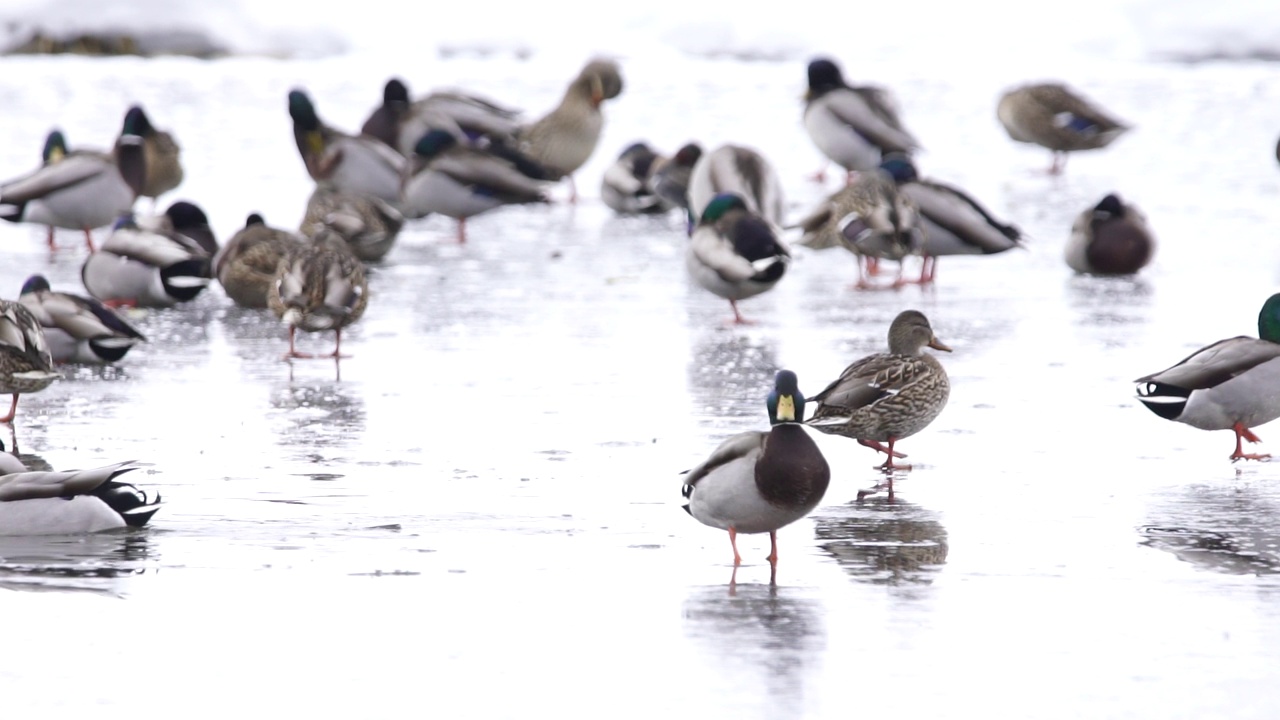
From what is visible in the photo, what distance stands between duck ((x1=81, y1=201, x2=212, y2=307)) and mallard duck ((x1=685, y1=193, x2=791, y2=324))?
8.60 ft

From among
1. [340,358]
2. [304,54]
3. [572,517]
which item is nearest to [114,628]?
[572,517]

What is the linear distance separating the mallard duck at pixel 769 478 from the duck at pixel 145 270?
559 centimetres

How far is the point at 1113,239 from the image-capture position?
11.0m

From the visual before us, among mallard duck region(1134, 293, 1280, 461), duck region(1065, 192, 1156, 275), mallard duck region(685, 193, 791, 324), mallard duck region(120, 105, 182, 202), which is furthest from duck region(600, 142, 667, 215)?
mallard duck region(1134, 293, 1280, 461)

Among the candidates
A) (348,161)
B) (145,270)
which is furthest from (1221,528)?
(348,161)

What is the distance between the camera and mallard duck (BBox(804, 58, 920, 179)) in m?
15.2

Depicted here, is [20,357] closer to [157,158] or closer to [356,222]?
[356,222]

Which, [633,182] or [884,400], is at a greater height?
[633,182]

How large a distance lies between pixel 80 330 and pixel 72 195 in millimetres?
4205

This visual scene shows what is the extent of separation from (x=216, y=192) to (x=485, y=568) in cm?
1045

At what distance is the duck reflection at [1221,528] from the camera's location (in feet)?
16.7

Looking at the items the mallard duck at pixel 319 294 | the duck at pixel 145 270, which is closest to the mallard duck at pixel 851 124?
the duck at pixel 145 270

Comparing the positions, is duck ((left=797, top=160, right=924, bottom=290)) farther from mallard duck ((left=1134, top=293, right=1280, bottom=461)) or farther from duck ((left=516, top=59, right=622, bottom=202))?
duck ((left=516, top=59, right=622, bottom=202))

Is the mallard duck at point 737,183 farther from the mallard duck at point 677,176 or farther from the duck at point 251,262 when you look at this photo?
the duck at point 251,262
